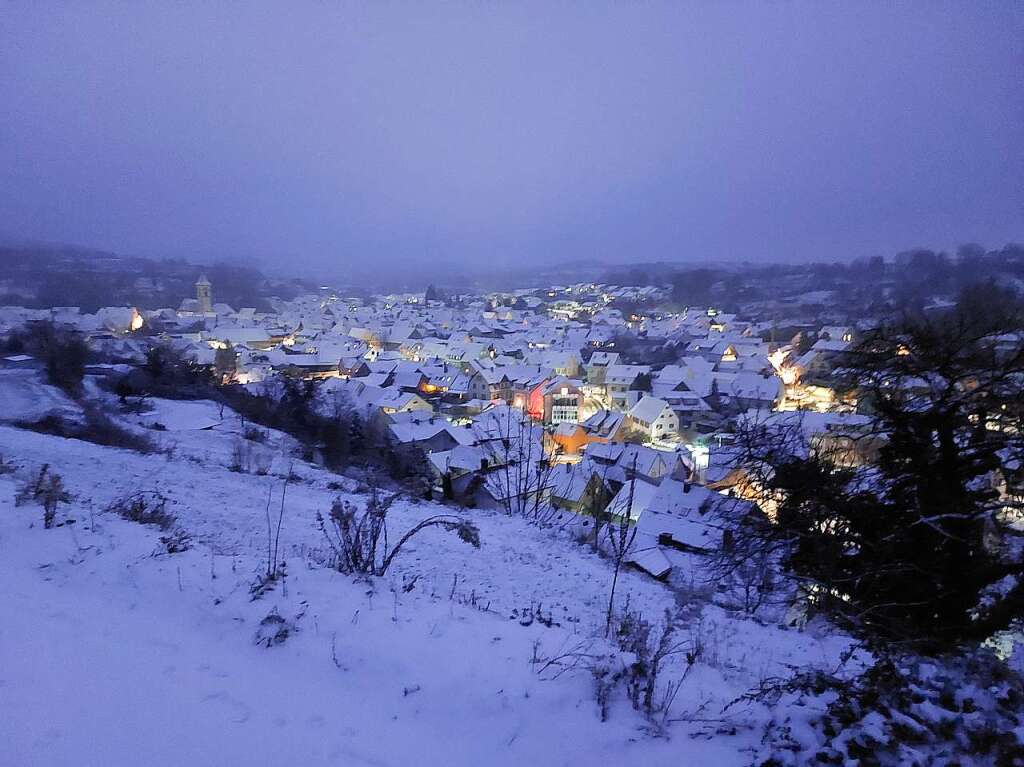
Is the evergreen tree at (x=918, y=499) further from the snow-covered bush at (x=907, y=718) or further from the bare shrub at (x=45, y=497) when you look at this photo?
the bare shrub at (x=45, y=497)

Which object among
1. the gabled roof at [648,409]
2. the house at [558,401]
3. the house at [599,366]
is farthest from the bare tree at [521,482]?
the house at [599,366]

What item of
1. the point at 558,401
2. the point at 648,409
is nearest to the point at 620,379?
the point at 558,401

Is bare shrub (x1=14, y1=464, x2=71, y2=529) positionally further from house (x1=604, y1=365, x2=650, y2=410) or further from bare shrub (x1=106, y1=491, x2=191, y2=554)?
house (x1=604, y1=365, x2=650, y2=410)

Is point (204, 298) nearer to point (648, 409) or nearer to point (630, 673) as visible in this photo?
point (648, 409)

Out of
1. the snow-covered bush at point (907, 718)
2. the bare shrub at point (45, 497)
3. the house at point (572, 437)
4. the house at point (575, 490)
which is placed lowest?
the house at point (572, 437)

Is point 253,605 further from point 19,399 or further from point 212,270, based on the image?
point 212,270

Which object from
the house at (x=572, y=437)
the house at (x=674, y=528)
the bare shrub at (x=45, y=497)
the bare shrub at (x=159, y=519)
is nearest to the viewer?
the bare shrub at (x=159, y=519)

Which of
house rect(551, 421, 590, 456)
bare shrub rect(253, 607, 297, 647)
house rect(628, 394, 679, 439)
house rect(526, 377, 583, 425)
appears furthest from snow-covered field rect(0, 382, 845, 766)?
house rect(526, 377, 583, 425)
